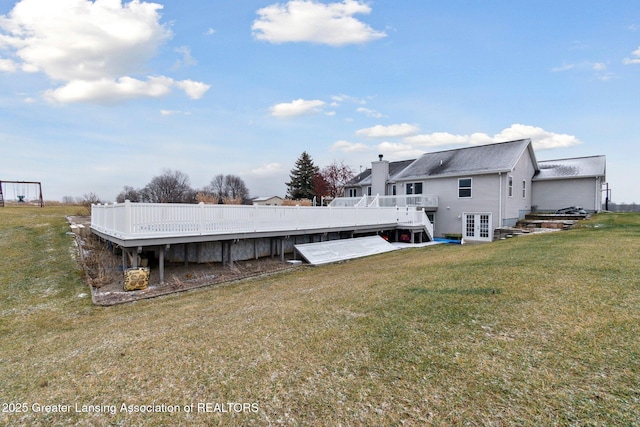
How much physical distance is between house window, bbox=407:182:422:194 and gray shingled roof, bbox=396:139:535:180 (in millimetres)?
547

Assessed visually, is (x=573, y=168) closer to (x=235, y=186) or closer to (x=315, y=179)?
(x=315, y=179)

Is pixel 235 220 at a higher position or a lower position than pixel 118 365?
higher

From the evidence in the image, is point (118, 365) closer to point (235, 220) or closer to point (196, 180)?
point (235, 220)

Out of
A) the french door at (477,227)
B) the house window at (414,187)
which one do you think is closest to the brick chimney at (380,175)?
the house window at (414,187)

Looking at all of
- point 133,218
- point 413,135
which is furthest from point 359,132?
point 133,218

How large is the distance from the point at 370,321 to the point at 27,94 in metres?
18.1

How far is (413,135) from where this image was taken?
32719 mm

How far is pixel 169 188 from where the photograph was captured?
5191 centimetres

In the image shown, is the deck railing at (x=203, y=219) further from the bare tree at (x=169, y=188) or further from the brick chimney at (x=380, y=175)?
the bare tree at (x=169, y=188)

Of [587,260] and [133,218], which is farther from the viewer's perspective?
[133,218]

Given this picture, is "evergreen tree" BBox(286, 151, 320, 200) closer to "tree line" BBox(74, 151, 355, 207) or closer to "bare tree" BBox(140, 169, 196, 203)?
"tree line" BBox(74, 151, 355, 207)

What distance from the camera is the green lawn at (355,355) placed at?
2.53 metres

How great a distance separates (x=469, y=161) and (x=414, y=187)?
391 cm

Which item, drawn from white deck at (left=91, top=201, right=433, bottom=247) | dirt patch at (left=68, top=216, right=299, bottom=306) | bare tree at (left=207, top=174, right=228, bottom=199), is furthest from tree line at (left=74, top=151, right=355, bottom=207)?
dirt patch at (left=68, top=216, right=299, bottom=306)
